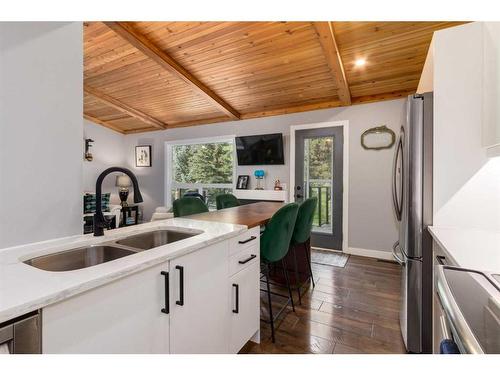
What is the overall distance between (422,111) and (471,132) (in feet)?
1.01

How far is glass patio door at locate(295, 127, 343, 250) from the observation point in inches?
159

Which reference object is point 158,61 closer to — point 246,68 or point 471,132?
point 246,68

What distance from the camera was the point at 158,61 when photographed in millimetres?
3203

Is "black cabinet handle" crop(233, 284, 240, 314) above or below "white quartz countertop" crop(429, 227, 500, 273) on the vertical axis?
below

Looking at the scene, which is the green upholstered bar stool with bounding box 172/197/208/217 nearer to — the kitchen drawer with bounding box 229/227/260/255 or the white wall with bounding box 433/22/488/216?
the kitchen drawer with bounding box 229/227/260/255

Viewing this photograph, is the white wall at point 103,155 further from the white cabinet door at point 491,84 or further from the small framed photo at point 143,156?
the white cabinet door at point 491,84

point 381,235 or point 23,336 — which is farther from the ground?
Result: point 23,336

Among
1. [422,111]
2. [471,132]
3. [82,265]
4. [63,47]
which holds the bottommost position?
[82,265]

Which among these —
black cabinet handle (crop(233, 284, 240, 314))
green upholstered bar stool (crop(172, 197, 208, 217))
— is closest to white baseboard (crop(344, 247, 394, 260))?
green upholstered bar stool (crop(172, 197, 208, 217))

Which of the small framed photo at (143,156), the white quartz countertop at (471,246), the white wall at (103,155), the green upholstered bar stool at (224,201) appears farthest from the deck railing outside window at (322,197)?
the white wall at (103,155)

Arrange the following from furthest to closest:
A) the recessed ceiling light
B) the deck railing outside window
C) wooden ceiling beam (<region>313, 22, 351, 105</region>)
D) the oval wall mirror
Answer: the deck railing outside window → the oval wall mirror → the recessed ceiling light → wooden ceiling beam (<region>313, 22, 351, 105</region>)

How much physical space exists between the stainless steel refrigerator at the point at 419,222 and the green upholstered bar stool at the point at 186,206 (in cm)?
189

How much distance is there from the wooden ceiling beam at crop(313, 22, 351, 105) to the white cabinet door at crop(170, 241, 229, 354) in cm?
233
